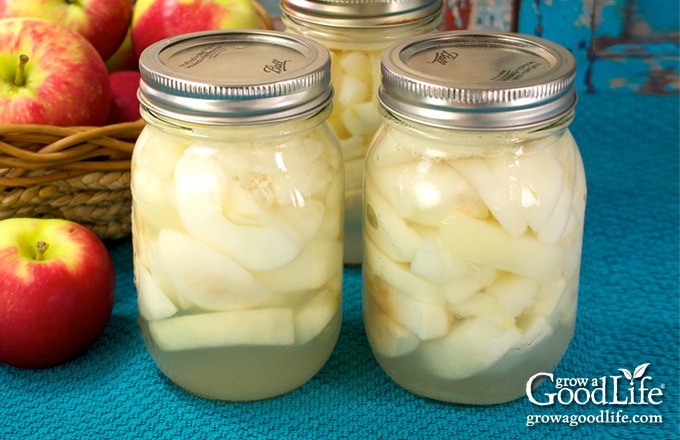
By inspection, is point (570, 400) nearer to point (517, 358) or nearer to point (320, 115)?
Result: point (517, 358)

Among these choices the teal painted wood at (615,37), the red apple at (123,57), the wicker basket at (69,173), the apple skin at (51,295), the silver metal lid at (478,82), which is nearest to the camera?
the silver metal lid at (478,82)

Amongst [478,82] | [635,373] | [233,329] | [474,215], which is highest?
[478,82]

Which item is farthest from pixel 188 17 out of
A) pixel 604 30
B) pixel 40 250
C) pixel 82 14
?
pixel 604 30

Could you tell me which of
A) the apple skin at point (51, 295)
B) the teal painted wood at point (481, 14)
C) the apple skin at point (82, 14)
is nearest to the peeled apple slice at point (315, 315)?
the apple skin at point (51, 295)

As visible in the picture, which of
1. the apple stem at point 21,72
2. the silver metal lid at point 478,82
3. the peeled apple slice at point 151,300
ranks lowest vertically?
the peeled apple slice at point 151,300

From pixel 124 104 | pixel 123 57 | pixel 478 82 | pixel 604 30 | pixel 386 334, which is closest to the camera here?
pixel 478 82

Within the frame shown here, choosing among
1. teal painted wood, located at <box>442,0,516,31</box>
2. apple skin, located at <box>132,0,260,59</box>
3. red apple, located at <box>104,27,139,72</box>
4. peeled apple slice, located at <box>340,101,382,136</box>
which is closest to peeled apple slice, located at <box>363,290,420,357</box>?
peeled apple slice, located at <box>340,101,382,136</box>

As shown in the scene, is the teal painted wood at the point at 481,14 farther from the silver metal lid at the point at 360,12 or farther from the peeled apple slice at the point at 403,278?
the peeled apple slice at the point at 403,278

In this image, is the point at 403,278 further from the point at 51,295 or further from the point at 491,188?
the point at 51,295

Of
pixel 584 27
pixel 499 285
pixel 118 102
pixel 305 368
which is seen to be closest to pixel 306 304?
pixel 305 368
